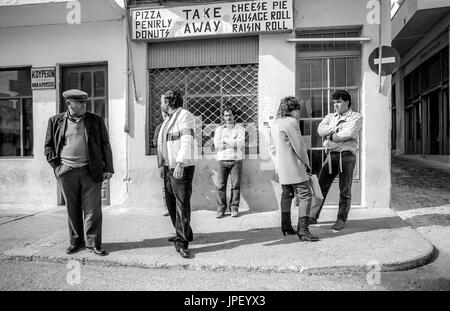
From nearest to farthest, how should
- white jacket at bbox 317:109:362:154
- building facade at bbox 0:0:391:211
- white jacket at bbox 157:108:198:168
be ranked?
1. white jacket at bbox 157:108:198:168
2. white jacket at bbox 317:109:362:154
3. building facade at bbox 0:0:391:211

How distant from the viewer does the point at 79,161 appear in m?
4.36

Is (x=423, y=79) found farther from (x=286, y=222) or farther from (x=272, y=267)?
(x=272, y=267)

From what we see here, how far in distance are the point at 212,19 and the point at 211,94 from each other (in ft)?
4.28

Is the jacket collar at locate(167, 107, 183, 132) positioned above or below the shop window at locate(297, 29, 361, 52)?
below

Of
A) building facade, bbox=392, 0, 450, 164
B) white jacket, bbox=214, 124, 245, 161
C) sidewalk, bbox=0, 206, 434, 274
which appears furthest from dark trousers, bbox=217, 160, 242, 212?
building facade, bbox=392, 0, 450, 164

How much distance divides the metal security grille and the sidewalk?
4.99ft

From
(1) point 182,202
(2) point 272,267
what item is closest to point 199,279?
(2) point 272,267

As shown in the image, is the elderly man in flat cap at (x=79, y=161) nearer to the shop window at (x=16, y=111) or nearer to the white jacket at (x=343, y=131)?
the white jacket at (x=343, y=131)

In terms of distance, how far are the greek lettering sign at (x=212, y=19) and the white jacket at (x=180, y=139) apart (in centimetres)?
291

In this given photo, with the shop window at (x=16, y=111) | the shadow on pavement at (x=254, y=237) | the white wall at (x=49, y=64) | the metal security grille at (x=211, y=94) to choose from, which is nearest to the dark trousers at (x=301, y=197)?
the shadow on pavement at (x=254, y=237)

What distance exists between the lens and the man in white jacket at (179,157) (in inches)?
163

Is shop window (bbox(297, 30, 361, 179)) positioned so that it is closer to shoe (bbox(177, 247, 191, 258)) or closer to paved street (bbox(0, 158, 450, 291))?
paved street (bbox(0, 158, 450, 291))

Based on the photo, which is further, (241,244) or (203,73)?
(203,73)

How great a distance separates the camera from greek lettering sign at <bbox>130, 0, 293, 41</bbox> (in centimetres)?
640
